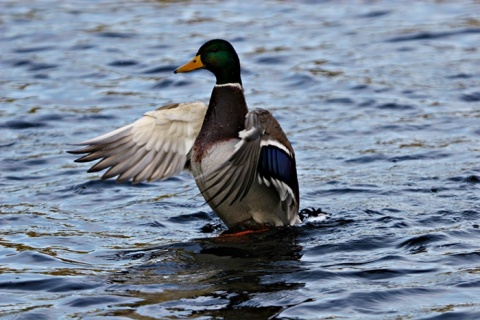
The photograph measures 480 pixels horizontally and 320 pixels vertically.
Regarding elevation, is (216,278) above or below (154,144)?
below

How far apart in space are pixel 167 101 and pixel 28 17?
4.70m

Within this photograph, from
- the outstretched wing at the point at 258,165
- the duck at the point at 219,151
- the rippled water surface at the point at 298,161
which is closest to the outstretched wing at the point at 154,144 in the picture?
the duck at the point at 219,151

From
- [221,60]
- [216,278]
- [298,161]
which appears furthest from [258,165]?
[298,161]

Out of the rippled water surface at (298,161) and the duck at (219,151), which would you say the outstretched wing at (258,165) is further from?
the rippled water surface at (298,161)

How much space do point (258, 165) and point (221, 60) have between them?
2.82 ft

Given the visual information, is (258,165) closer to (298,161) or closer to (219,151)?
(219,151)

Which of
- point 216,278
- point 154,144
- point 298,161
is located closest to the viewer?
point 216,278

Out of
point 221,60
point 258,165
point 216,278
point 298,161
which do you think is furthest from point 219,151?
point 298,161

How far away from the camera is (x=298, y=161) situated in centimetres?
984

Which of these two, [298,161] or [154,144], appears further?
[298,161]

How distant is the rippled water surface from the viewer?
21.0 ft

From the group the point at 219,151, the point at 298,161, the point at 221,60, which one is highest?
the point at 221,60

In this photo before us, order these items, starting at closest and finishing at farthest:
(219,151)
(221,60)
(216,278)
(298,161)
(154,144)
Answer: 1. (216,278)
2. (219,151)
3. (221,60)
4. (154,144)
5. (298,161)

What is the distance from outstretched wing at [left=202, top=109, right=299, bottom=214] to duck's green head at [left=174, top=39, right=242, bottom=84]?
490mm
